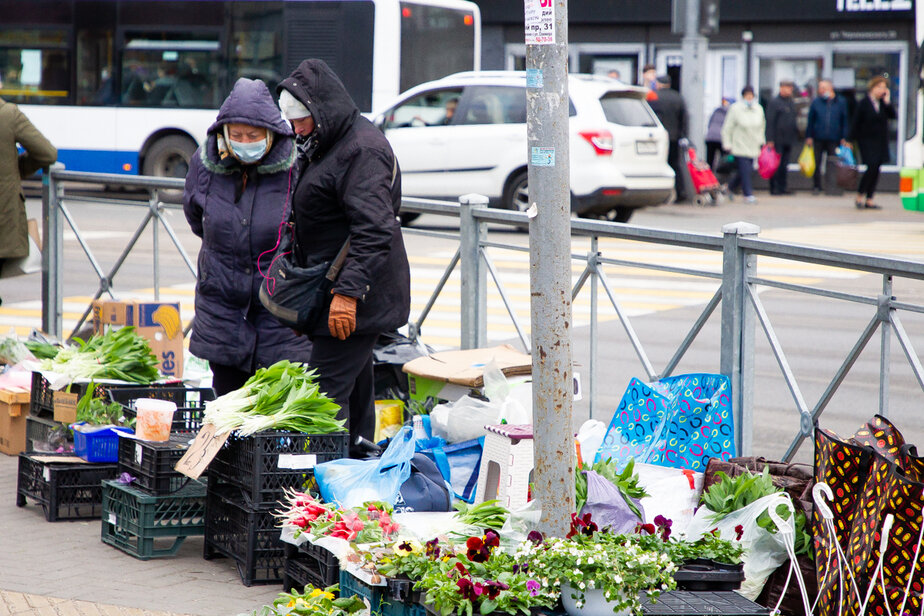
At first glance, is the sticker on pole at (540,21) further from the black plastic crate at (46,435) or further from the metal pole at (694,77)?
the metal pole at (694,77)

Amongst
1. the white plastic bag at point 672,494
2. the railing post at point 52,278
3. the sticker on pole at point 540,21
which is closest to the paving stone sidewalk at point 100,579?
the white plastic bag at point 672,494

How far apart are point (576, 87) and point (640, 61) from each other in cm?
1148

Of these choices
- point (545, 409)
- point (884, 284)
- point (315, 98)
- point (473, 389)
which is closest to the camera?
point (545, 409)

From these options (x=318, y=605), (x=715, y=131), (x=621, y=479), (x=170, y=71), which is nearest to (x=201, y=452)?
(x=318, y=605)

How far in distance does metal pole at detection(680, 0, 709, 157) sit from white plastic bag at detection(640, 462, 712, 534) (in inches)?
711

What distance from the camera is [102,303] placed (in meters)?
7.16

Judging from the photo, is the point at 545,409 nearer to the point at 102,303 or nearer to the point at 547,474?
the point at 547,474

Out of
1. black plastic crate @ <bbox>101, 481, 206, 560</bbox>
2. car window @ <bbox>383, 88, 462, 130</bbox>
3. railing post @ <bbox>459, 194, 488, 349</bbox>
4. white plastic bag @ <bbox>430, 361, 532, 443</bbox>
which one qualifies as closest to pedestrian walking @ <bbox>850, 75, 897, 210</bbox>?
car window @ <bbox>383, 88, 462, 130</bbox>

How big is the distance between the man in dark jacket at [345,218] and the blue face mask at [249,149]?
401mm

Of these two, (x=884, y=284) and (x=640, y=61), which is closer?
(x=884, y=284)

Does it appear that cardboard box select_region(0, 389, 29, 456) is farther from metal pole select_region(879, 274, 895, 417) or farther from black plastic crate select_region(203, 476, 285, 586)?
metal pole select_region(879, 274, 895, 417)

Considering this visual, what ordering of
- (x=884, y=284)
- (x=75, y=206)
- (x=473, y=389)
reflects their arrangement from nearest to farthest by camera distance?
(x=884, y=284) < (x=473, y=389) < (x=75, y=206)

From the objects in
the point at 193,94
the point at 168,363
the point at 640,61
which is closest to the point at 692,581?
the point at 168,363

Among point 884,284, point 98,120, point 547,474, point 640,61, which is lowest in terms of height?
point 547,474
